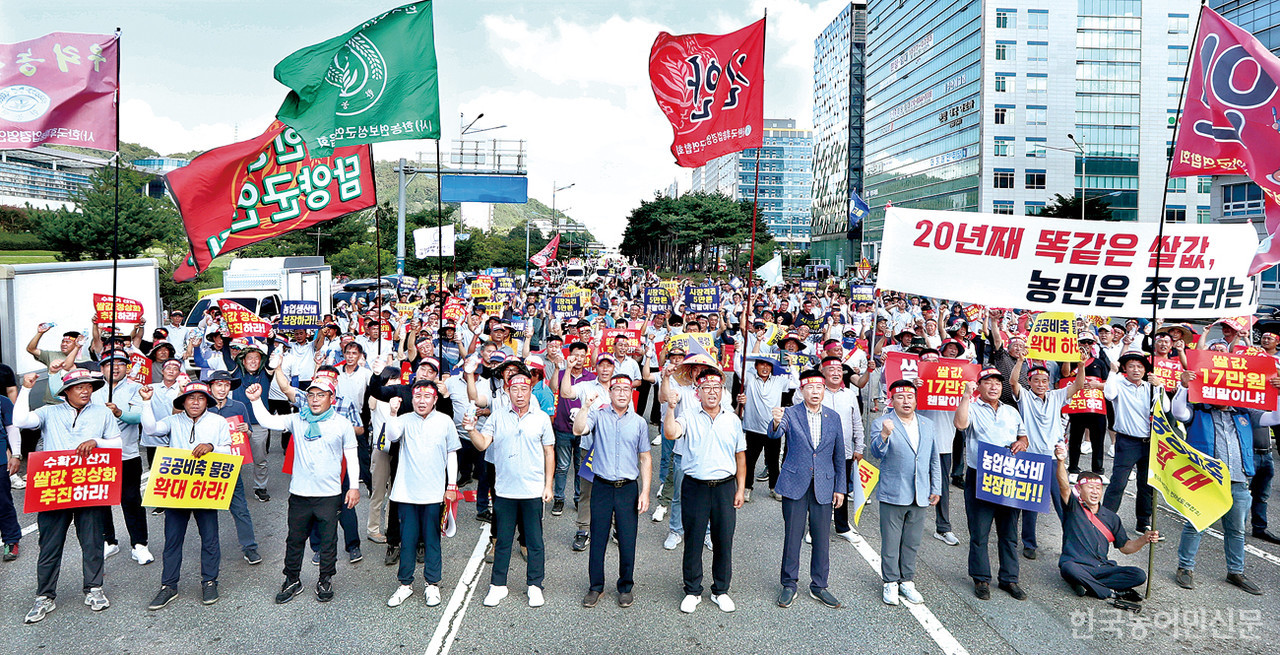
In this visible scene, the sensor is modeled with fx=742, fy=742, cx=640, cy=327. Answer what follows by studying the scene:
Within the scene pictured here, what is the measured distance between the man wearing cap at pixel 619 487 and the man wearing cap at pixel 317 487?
6.37 feet

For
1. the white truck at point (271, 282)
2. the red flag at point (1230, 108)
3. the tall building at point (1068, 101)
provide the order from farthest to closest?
the tall building at point (1068, 101)
the white truck at point (271, 282)
the red flag at point (1230, 108)

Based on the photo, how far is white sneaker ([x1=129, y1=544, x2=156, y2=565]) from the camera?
643 cm

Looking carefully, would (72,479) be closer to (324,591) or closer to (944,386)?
(324,591)

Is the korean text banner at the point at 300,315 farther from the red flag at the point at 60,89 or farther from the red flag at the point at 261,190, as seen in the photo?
the red flag at the point at 60,89

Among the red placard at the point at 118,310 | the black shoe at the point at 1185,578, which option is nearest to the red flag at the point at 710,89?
the black shoe at the point at 1185,578

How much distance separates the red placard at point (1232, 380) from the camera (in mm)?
6371

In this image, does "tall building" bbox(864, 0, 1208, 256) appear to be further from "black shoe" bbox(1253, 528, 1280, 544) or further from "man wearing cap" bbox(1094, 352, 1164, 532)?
"black shoe" bbox(1253, 528, 1280, 544)

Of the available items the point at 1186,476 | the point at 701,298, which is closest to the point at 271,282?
the point at 701,298

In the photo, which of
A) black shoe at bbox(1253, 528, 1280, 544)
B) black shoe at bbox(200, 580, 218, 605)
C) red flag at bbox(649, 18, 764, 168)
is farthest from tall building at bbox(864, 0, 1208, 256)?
black shoe at bbox(200, 580, 218, 605)

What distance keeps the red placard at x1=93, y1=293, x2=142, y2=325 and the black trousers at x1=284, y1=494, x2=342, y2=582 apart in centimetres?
718

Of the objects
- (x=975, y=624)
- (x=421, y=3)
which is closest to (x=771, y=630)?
(x=975, y=624)

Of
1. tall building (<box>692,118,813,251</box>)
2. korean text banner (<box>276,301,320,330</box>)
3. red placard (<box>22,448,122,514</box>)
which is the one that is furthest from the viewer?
tall building (<box>692,118,813,251</box>)

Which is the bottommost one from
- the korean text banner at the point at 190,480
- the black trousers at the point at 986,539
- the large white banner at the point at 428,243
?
the black trousers at the point at 986,539

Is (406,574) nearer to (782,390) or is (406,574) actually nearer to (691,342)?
(691,342)
